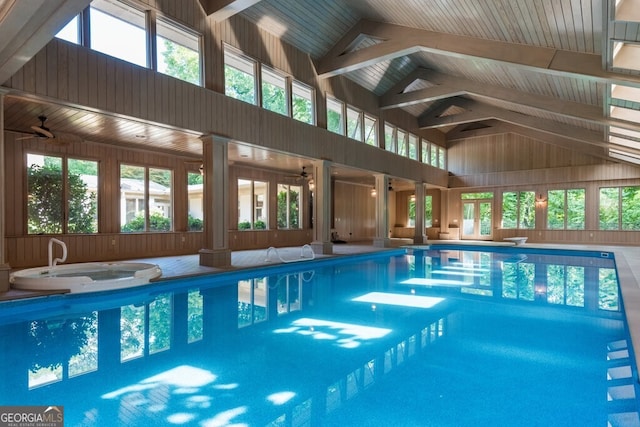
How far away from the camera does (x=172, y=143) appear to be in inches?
333

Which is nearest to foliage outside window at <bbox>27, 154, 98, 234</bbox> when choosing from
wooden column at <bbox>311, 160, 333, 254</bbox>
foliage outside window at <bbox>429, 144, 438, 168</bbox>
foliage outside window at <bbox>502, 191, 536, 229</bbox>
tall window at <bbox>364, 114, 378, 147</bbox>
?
wooden column at <bbox>311, 160, 333, 254</bbox>

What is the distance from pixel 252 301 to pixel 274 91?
19.1ft

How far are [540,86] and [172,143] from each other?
878 centimetres

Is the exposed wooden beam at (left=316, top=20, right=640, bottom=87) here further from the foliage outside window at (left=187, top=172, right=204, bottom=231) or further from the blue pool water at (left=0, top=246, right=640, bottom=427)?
the foliage outside window at (left=187, top=172, right=204, bottom=231)

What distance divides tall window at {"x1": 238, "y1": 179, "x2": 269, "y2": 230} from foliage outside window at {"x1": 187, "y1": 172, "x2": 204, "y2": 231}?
1457mm

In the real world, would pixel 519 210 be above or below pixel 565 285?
above

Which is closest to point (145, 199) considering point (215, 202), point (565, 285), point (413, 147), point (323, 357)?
point (215, 202)

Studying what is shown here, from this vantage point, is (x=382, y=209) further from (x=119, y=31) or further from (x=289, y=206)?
(x=119, y=31)

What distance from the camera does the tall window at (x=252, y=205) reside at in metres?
12.0

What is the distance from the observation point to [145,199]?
9.47 m

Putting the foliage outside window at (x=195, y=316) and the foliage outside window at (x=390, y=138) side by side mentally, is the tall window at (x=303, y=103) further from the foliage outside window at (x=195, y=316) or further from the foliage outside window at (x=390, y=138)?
the foliage outside window at (x=195, y=316)

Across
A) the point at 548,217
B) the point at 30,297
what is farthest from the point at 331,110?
the point at 548,217

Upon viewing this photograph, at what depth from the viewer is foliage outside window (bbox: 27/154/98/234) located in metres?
7.69

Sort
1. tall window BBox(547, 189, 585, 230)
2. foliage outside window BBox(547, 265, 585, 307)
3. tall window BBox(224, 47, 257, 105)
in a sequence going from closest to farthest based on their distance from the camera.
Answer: foliage outside window BBox(547, 265, 585, 307), tall window BBox(224, 47, 257, 105), tall window BBox(547, 189, 585, 230)
